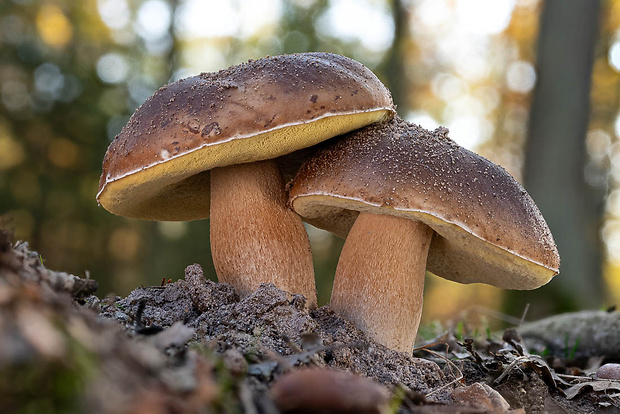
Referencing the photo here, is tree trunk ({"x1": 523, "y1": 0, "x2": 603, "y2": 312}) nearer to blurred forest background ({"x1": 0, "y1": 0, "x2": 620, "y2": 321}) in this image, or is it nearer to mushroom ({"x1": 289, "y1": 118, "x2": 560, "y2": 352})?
blurred forest background ({"x1": 0, "y1": 0, "x2": 620, "y2": 321})

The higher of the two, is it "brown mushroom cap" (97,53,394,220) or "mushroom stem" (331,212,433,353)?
"brown mushroom cap" (97,53,394,220)

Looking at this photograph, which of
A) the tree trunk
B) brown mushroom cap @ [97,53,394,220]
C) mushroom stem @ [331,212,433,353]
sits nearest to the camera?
brown mushroom cap @ [97,53,394,220]

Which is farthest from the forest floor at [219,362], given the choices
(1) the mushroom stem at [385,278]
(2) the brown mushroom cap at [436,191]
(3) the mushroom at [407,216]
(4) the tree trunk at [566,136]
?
(4) the tree trunk at [566,136]

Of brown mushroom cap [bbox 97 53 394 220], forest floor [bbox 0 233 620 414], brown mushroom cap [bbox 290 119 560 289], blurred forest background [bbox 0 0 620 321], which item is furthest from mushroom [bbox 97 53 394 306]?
blurred forest background [bbox 0 0 620 321]

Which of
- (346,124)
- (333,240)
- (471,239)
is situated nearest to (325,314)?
(471,239)

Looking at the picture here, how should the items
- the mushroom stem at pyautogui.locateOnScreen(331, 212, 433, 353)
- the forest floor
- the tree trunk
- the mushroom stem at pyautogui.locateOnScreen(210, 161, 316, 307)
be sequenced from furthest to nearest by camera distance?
1. the tree trunk
2. the mushroom stem at pyautogui.locateOnScreen(210, 161, 316, 307)
3. the mushroom stem at pyautogui.locateOnScreen(331, 212, 433, 353)
4. the forest floor

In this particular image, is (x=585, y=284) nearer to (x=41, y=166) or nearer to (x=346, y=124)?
(x=346, y=124)

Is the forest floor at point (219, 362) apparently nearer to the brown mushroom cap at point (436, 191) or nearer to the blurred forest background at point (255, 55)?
the brown mushroom cap at point (436, 191)
